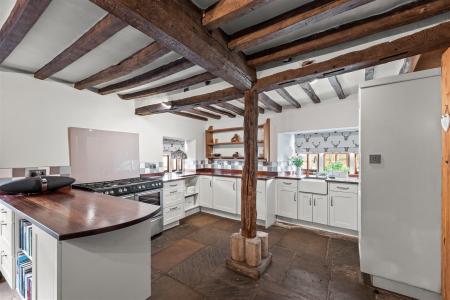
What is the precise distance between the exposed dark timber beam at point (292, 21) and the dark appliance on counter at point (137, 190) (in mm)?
2211

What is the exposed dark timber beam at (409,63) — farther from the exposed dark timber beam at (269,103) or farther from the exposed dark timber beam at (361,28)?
the exposed dark timber beam at (269,103)

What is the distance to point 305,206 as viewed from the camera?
11.5 feet

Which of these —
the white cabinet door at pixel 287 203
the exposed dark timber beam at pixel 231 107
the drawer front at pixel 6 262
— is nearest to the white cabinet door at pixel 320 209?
the white cabinet door at pixel 287 203

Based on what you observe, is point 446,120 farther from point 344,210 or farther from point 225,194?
point 225,194

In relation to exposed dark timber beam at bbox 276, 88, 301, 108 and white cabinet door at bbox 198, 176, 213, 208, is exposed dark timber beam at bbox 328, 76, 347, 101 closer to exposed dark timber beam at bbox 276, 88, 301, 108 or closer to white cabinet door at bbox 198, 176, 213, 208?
exposed dark timber beam at bbox 276, 88, 301, 108

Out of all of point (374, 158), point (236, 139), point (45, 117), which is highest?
point (45, 117)

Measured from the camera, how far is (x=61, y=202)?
1.69 metres

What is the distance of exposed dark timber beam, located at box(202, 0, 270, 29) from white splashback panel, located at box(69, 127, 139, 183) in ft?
8.18

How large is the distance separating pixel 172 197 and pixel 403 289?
3128 millimetres

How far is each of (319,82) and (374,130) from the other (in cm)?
122

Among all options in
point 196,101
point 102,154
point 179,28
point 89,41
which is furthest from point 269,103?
point 102,154

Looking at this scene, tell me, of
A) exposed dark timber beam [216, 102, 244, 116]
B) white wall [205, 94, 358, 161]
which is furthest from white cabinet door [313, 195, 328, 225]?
exposed dark timber beam [216, 102, 244, 116]

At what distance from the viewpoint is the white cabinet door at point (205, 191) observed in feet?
14.0

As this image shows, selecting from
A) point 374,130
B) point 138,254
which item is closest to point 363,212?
point 374,130
